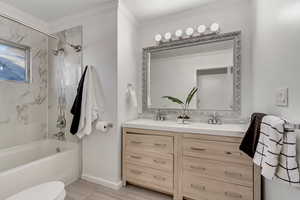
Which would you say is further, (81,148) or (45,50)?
(45,50)

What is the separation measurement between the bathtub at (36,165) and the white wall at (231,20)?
8.02ft

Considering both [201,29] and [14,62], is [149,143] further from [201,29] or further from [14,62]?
[14,62]

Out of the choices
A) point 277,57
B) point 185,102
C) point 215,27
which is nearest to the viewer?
point 277,57

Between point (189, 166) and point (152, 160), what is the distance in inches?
17.7

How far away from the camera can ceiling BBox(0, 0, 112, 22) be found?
6.37ft

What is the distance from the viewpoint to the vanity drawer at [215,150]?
139 centimetres

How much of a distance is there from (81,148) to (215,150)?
1901 mm

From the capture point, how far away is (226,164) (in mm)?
1431

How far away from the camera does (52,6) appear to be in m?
2.05

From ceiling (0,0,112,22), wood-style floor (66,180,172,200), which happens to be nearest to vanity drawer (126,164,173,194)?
wood-style floor (66,180,172,200)

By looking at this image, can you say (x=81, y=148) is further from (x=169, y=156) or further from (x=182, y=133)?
(x=182, y=133)

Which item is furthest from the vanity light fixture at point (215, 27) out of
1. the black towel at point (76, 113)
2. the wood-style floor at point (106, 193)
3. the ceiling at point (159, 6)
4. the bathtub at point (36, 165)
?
the bathtub at point (36, 165)

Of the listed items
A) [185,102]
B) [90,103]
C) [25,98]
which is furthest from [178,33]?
[25,98]

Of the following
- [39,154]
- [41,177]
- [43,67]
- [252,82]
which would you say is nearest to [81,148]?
[41,177]
